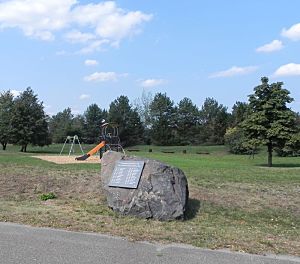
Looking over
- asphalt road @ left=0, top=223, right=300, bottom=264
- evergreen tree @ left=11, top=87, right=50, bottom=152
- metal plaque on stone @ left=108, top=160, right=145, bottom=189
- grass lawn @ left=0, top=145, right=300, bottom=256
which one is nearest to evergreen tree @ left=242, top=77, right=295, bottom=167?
grass lawn @ left=0, top=145, right=300, bottom=256

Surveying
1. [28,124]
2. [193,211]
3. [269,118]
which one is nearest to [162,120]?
[28,124]

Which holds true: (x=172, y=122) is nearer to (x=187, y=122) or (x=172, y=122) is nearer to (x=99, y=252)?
(x=187, y=122)

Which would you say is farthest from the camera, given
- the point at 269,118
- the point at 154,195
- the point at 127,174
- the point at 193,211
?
the point at 269,118

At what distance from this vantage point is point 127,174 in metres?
9.38

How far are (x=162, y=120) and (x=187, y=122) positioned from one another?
764 cm

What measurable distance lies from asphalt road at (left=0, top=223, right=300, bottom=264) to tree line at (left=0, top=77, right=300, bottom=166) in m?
21.5

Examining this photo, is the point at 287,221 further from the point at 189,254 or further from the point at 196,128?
the point at 196,128

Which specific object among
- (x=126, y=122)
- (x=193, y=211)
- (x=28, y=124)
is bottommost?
(x=193, y=211)

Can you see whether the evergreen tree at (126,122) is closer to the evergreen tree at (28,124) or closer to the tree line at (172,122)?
the tree line at (172,122)

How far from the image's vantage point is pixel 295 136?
26375mm

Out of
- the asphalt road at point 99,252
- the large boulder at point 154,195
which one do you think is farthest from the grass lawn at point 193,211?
A: the asphalt road at point 99,252

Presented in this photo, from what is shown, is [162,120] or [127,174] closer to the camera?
[127,174]

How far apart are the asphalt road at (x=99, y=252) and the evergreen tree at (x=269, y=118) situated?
21.5 metres

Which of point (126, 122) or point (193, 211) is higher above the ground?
point (126, 122)
